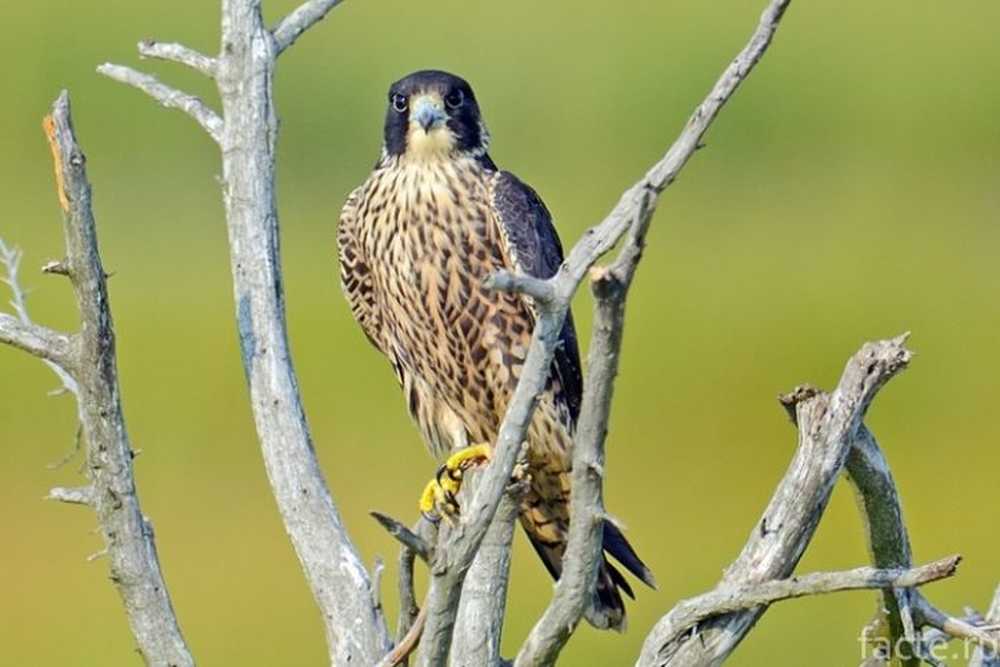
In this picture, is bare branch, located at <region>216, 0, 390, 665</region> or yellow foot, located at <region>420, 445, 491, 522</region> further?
yellow foot, located at <region>420, 445, 491, 522</region>

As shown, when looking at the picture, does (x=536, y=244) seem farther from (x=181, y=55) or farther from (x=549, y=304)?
(x=549, y=304)

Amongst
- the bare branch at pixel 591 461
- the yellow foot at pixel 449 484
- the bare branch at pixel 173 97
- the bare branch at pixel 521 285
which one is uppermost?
the bare branch at pixel 173 97

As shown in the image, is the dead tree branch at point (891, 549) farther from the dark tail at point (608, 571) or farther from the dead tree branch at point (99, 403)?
the dead tree branch at point (99, 403)

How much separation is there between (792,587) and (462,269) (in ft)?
5.65

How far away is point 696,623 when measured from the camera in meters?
4.07

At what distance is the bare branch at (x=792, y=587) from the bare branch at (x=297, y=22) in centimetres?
116

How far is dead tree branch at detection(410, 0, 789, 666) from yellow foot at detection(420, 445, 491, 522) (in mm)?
877

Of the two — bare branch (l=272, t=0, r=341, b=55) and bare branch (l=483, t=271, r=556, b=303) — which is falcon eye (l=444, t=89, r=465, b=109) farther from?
bare branch (l=483, t=271, r=556, b=303)

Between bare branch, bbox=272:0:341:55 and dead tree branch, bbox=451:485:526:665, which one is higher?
bare branch, bbox=272:0:341:55

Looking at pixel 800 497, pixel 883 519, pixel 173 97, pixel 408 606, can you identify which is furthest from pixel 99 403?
pixel 883 519

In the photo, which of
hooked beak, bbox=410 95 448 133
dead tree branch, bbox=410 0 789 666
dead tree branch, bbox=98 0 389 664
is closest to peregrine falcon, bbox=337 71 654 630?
hooked beak, bbox=410 95 448 133

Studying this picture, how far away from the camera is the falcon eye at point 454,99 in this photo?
557 cm

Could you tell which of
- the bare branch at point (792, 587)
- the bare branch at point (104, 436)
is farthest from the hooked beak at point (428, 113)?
the bare branch at point (792, 587)

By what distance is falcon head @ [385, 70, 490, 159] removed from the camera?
18.1 ft
